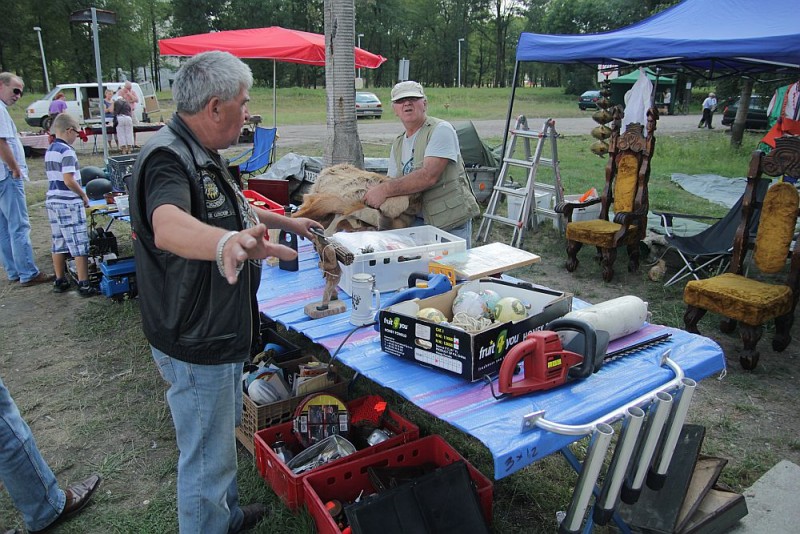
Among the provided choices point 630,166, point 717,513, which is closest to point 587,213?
point 630,166

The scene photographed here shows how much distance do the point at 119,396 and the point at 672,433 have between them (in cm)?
353

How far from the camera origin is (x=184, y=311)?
6.06 feet

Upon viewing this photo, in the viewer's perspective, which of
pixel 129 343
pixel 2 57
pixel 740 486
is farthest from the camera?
pixel 2 57

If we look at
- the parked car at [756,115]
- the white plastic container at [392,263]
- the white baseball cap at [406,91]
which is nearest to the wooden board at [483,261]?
the white plastic container at [392,263]

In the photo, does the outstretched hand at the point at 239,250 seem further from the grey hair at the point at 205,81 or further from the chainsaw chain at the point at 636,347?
the chainsaw chain at the point at 636,347

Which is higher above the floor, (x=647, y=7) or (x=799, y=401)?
(x=647, y=7)

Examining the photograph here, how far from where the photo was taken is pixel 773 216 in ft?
15.3

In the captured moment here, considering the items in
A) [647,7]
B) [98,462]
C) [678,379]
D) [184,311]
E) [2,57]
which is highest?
[647,7]

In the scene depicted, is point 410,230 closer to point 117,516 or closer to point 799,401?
point 117,516

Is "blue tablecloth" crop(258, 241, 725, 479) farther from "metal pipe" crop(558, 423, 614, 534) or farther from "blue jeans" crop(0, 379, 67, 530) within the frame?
"blue jeans" crop(0, 379, 67, 530)

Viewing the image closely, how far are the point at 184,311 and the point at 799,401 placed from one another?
13.3 feet

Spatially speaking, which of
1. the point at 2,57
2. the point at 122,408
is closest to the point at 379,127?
the point at 122,408

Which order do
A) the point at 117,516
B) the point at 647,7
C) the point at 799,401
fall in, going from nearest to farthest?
the point at 117,516 < the point at 799,401 < the point at 647,7

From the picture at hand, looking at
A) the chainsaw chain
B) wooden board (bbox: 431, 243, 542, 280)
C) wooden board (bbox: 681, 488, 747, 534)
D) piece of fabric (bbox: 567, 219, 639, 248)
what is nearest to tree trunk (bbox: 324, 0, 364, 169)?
piece of fabric (bbox: 567, 219, 639, 248)
